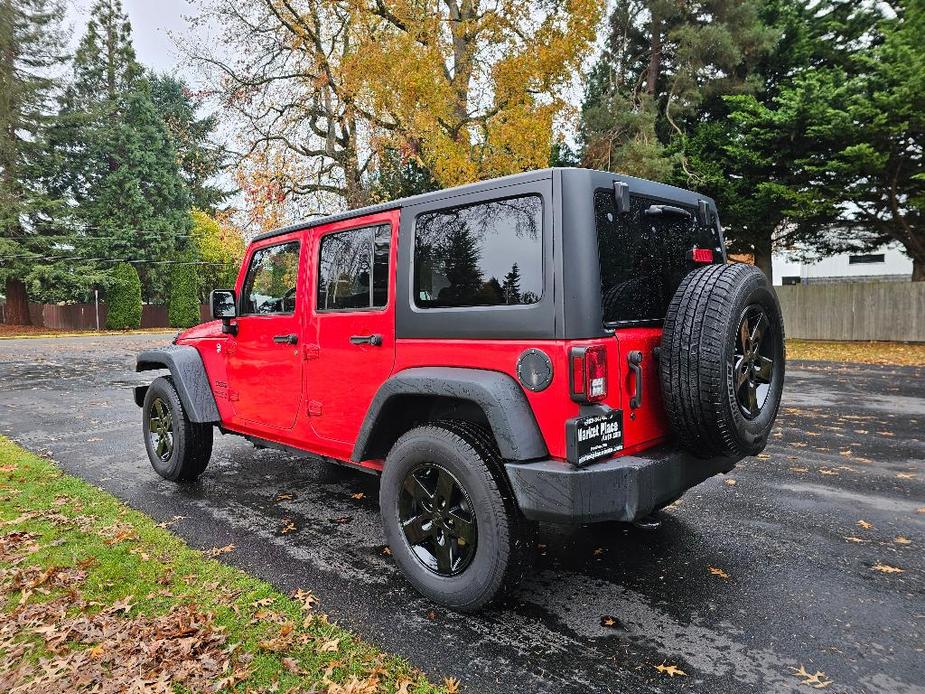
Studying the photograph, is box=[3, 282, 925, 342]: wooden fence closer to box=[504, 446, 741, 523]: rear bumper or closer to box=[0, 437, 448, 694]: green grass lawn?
box=[504, 446, 741, 523]: rear bumper

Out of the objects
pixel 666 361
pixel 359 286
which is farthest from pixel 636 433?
pixel 359 286

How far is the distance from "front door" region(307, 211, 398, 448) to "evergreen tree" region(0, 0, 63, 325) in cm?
3852

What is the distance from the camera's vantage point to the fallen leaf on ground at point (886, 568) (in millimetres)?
3354

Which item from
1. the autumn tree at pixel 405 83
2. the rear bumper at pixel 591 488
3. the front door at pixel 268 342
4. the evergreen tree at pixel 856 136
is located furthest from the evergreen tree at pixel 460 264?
the evergreen tree at pixel 856 136

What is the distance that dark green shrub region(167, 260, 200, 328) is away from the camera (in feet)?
127

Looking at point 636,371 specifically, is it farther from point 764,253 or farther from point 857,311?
point 764,253

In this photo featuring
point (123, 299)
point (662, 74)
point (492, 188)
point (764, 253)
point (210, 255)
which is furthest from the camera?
point (210, 255)

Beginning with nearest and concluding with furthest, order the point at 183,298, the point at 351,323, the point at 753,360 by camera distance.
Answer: the point at 753,360, the point at 351,323, the point at 183,298

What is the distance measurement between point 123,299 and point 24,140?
11289 millimetres

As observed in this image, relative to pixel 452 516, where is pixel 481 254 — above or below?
above

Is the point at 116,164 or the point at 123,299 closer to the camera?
the point at 123,299

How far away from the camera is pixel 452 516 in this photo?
2.98 metres

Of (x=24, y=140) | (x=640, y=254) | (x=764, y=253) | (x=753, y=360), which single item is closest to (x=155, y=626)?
(x=640, y=254)

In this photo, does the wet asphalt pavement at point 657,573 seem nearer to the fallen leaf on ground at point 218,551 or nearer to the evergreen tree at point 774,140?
the fallen leaf on ground at point 218,551
